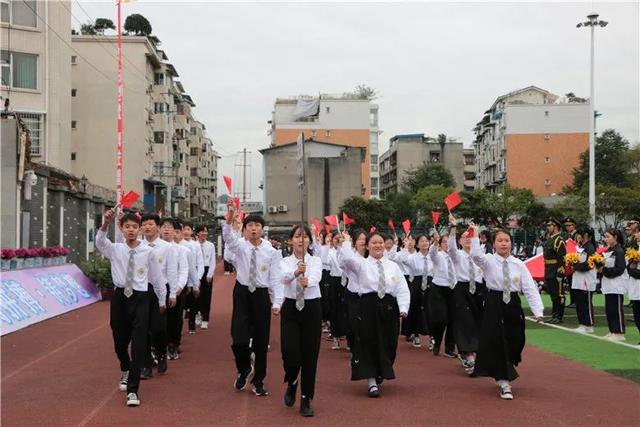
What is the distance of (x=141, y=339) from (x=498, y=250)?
3.93 meters

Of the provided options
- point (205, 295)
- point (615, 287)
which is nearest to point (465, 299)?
point (615, 287)

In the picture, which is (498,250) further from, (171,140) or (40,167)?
(171,140)

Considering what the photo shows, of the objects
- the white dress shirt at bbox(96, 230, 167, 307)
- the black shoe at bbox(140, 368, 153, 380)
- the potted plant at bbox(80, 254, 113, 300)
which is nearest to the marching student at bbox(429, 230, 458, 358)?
the black shoe at bbox(140, 368, 153, 380)

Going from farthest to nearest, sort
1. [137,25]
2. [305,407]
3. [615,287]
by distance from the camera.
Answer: [137,25] < [615,287] < [305,407]

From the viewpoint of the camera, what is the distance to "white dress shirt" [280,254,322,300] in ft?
23.2

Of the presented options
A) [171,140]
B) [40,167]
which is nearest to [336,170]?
[171,140]

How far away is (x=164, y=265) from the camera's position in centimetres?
833

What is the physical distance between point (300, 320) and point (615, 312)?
23.6ft

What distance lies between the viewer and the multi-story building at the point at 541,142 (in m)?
64.6

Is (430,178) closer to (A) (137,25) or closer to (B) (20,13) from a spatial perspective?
(A) (137,25)

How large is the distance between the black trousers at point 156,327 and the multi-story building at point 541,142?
5967 cm

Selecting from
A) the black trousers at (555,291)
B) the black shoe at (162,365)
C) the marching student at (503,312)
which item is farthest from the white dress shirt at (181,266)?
the black trousers at (555,291)

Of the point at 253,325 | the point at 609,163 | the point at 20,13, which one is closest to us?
the point at 253,325

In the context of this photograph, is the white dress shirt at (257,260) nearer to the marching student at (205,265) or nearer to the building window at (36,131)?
the marching student at (205,265)
